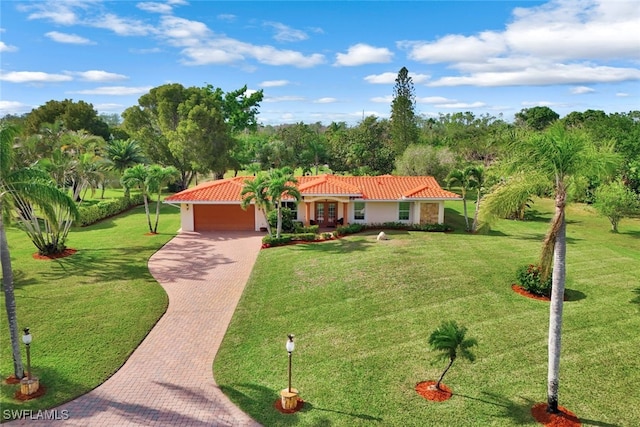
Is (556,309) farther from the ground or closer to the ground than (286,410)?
farther from the ground

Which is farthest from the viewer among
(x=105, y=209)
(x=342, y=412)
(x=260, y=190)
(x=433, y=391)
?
(x=105, y=209)

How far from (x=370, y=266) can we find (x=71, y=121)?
4956 centimetres

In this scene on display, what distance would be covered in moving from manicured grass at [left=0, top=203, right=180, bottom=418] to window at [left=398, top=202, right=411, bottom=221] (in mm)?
15299

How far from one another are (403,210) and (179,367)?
20.6 metres

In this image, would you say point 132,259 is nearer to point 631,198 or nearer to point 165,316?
point 165,316

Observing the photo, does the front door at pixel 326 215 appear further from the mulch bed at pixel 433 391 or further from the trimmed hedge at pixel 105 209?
the mulch bed at pixel 433 391

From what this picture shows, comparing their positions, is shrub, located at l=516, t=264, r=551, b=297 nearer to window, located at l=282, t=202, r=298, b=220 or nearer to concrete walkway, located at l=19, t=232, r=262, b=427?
concrete walkway, located at l=19, t=232, r=262, b=427

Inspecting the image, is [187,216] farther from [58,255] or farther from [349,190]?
[349,190]

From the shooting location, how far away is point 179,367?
12.8m

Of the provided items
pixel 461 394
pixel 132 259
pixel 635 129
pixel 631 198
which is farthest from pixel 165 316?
pixel 635 129

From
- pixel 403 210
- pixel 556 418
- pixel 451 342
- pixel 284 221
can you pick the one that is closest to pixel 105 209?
pixel 284 221

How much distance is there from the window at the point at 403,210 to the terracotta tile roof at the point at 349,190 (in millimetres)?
746

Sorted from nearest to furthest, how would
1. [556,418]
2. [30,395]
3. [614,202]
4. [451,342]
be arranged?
[556,418]
[451,342]
[30,395]
[614,202]

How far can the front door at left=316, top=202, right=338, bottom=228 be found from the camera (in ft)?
100
